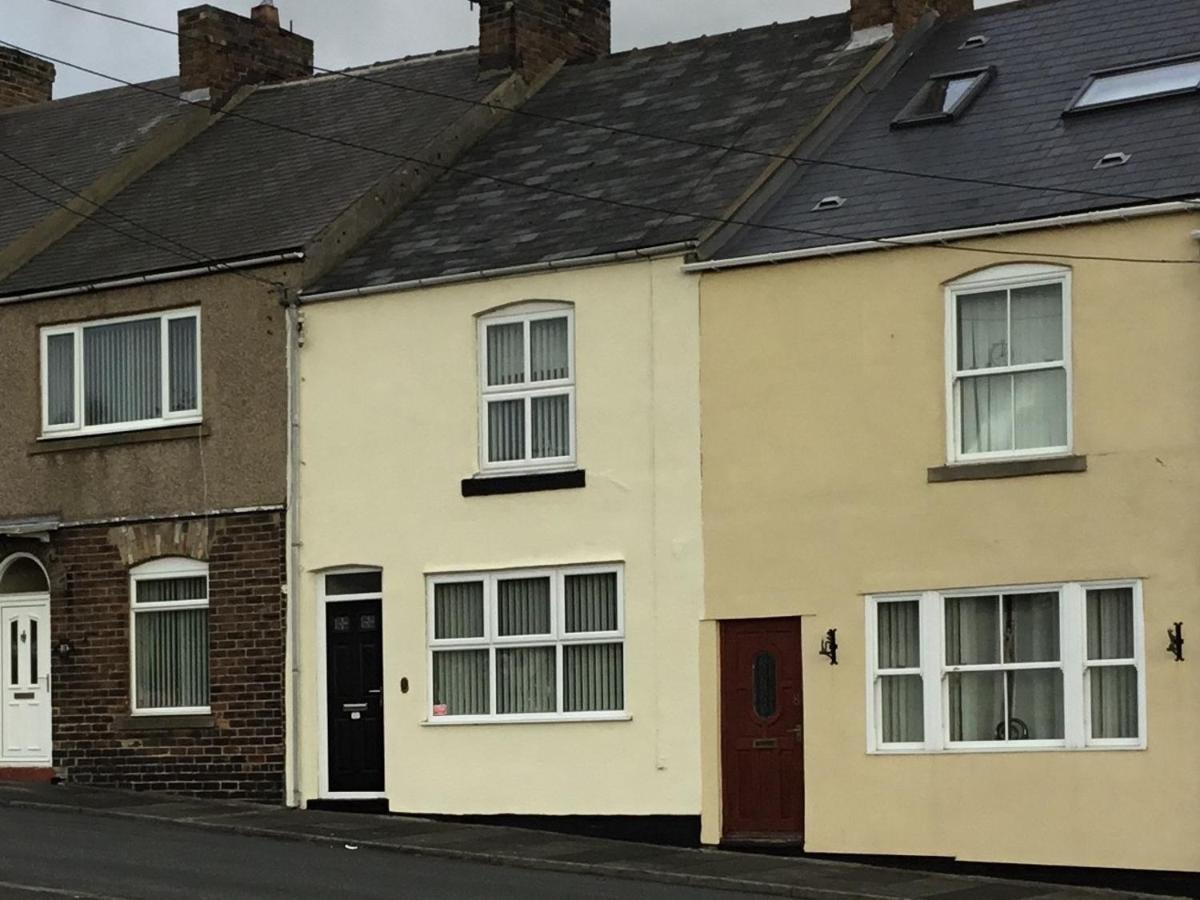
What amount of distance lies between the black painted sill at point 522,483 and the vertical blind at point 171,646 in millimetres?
3757

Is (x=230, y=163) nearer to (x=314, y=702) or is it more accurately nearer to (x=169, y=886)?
(x=314, y=702)

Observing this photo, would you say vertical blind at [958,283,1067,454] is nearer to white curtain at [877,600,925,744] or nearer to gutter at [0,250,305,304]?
white curtain at [877,600,925,744]

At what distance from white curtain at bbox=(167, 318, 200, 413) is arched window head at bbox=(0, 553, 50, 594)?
2.92 meters

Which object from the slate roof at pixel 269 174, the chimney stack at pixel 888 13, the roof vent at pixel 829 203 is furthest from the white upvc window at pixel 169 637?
the chimney stack at pixel 888 13

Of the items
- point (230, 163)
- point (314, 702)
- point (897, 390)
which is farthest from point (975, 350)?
point (230, 163)

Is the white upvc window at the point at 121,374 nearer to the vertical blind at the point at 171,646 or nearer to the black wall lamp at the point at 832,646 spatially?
the vertical blind at the point at 171,646

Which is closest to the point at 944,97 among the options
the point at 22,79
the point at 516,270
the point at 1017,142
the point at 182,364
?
the point at 1017,142

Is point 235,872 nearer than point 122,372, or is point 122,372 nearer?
point 235,872

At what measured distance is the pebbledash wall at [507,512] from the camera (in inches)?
893

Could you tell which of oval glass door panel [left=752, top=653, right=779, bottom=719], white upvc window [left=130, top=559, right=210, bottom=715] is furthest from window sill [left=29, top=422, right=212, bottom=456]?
oval glass door panel [left=752, top=653, right=779, bottom=719]

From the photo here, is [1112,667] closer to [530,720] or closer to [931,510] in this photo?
[931,510]

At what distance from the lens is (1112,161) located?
21.2 meters

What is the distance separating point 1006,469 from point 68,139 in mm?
16004

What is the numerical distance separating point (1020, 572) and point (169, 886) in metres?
7.84
